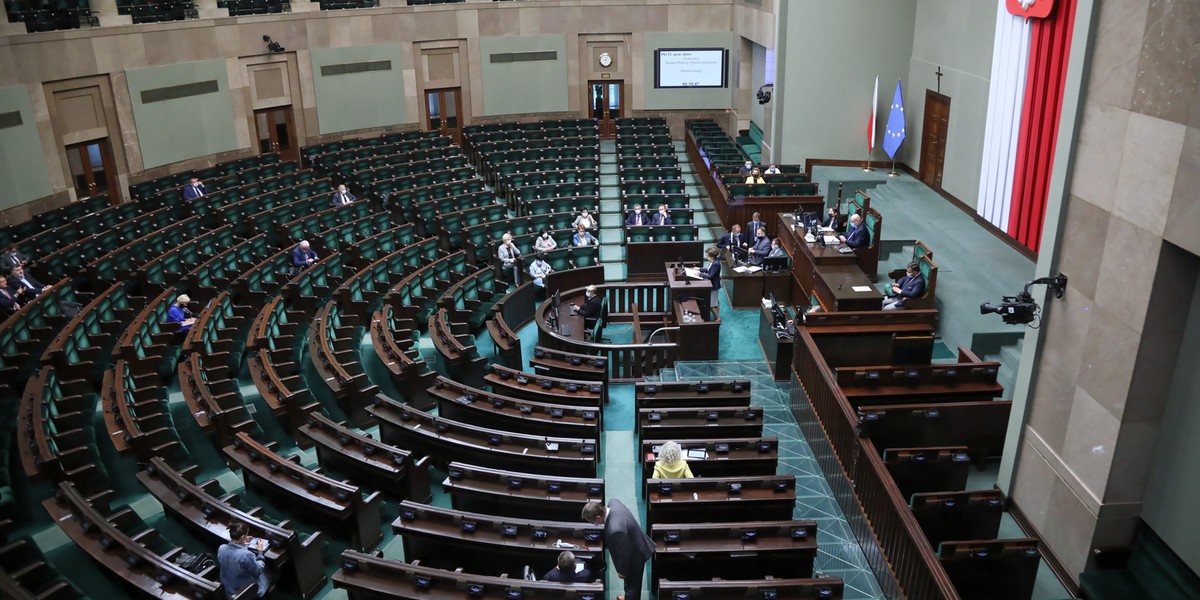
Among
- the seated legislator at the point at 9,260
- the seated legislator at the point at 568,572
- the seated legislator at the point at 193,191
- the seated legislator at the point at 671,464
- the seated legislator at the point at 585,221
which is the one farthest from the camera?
the seated legislator at the point at 193,191

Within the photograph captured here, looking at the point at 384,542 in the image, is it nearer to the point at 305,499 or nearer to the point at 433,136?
the point at 305,499

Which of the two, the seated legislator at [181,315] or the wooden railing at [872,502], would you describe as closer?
the wooden railing at [872,502]

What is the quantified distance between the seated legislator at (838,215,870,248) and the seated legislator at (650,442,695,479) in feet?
18.5

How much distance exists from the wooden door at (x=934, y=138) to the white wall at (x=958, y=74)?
177mm

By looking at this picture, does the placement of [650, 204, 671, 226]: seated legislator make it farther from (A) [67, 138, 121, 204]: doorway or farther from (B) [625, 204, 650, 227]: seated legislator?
(A) [67, 138, 121, 204]: doorway

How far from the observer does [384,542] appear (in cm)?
683

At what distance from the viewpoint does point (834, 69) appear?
16906 mm

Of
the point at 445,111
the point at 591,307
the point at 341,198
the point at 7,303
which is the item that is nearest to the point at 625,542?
the point at 591,307

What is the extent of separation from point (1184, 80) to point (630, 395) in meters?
Result: 6.15

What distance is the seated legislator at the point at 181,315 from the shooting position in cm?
987

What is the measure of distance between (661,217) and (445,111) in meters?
10.0

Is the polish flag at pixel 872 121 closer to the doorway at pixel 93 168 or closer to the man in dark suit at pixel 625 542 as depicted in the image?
the man in dark suit at pixel 625 542

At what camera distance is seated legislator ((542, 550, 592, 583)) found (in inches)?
200

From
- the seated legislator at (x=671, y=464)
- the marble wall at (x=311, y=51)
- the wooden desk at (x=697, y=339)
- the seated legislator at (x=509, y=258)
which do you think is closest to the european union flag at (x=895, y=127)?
the marble wall at (x=311, y=51)
